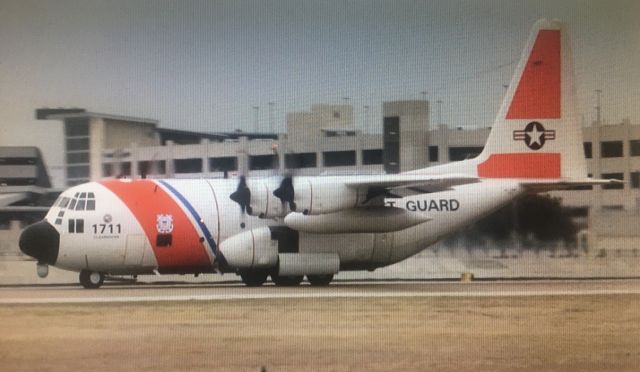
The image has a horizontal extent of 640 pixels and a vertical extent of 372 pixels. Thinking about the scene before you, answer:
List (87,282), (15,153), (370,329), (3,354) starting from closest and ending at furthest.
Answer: (3,354)
(370,329)
(15,153)
(87,282)

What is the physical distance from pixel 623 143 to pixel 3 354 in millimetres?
11814

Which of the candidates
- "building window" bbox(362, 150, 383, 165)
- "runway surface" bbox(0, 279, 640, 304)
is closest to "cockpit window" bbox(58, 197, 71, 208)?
"runway surface" bbox(0, 279, 640, 304)

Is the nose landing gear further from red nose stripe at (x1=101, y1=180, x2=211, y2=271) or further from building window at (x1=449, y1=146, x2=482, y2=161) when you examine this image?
building window at (x1=449, y1=146, x2=482, y2=161)

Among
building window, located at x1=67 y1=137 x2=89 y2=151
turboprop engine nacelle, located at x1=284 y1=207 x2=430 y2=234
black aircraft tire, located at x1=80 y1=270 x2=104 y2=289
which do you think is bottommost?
black aircraft tire, located at x1=80 y1=270 x2=104 y2=289

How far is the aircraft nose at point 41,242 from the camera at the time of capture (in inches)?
675

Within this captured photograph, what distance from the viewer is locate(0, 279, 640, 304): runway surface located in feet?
50.3

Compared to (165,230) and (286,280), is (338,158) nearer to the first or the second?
(286,280)

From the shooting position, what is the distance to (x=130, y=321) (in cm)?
1205

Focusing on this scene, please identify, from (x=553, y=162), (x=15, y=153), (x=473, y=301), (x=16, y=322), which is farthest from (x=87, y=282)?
(x=553, y=162)

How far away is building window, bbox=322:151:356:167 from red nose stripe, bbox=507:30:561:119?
3.97 meters

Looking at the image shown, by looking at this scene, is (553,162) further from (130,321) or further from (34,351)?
(34,351)

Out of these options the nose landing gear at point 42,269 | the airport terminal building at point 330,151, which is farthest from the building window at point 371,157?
the nose landing gear at point 42,269

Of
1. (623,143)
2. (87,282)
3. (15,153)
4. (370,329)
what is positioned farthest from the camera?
(87,282)

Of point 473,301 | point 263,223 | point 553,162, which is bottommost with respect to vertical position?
point 473,301
